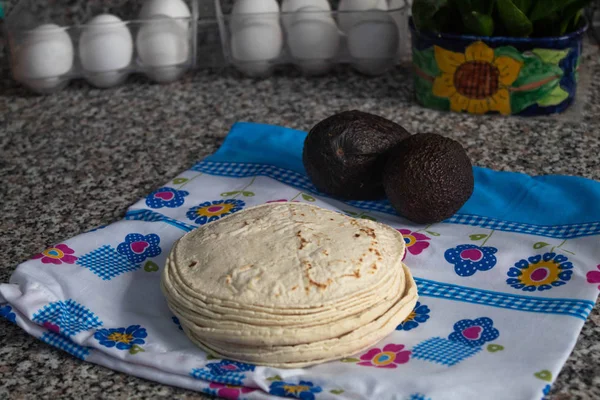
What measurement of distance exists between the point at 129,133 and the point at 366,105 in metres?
0.45

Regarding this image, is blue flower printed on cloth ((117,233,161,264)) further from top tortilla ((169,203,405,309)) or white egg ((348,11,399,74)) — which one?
white egg ((348,11,399,74))

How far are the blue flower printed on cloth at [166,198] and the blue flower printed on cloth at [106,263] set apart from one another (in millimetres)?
136

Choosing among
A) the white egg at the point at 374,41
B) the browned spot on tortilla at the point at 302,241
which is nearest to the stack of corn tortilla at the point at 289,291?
the browned spot on tortilla at the point at 302,241

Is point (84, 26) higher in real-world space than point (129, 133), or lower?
higher

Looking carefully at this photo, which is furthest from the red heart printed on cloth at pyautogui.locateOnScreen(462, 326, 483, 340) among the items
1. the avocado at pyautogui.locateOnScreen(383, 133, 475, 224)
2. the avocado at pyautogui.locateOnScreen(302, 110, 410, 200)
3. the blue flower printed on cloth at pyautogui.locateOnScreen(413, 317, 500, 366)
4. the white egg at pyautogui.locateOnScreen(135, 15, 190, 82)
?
the white egg at pyautogui.locateOnScreen(135, 15, 190, 82)

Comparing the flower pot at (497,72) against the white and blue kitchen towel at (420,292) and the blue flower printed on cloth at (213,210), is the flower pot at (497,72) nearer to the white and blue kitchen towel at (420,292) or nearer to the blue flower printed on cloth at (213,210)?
the white and blue kitchen towel at (420,292)

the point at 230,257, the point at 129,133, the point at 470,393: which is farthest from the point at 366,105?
the point at 470,393

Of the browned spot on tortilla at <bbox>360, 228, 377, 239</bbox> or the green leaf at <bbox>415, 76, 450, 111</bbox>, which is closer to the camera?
the browned spot on tortilla at <bbox>360, 228, 377, 239</bbox>

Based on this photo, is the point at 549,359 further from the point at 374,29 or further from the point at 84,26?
the point at 84,26

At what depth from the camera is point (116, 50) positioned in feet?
4.85

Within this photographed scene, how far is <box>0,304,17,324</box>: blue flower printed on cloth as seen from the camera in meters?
0.88

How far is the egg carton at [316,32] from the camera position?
1467 mm

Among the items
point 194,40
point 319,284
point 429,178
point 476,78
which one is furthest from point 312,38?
point 319,284

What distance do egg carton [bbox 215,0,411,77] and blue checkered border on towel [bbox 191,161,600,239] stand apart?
0.35 meters
